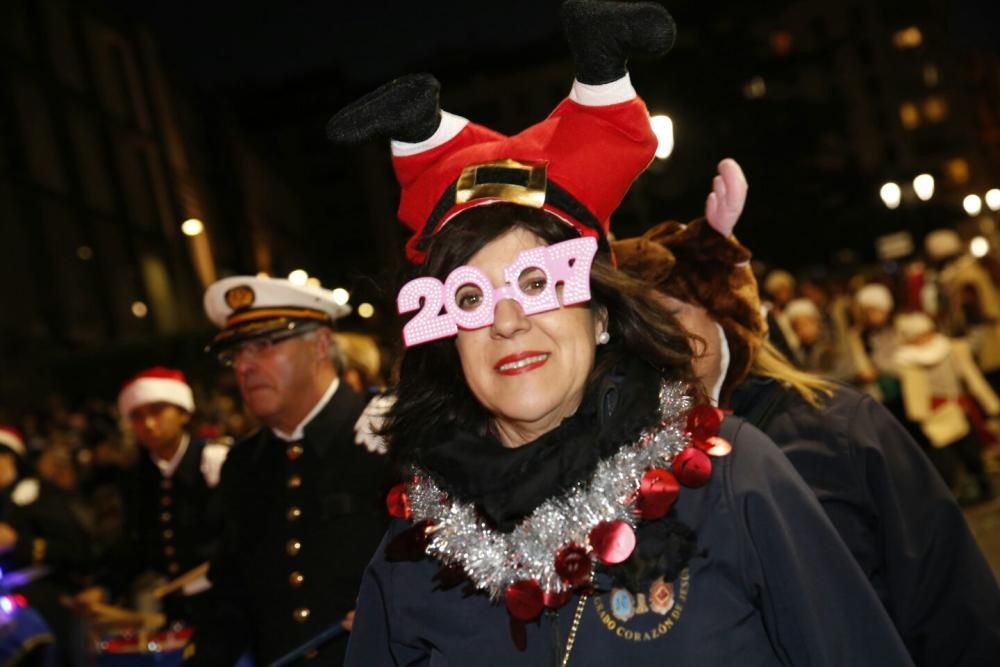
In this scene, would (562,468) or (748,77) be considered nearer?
(562,468)

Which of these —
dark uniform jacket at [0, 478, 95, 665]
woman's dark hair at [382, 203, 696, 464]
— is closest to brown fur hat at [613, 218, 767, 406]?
woman's dark hair at [382, 203, 696, 464]

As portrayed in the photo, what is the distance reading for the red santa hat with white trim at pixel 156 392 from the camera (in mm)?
6949

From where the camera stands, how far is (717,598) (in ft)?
7.36

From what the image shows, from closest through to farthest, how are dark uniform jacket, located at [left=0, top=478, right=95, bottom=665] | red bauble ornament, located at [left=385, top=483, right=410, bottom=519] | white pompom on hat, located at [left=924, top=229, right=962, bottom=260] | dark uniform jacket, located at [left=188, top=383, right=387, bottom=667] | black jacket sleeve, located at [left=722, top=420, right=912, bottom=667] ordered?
1. black jacket sleeve, located at [left=722, top=420, right=912, bottom=667]
2. red bauble ornament, located at [left=385, top=483, right=410, bottom=519]
3. dark uniform jacket, located at [left=188, top=383, right=387, bottom=667]
4. dark uniform jacket, located at [left=0, top=478, right=95, bottom=665]
5. white pompom on hat, located at [left=924, top=229, right=962, bottom=260]

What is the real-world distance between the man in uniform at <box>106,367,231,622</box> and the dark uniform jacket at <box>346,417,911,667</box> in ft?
12.8

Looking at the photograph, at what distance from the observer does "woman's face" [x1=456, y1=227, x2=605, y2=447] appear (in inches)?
97.2

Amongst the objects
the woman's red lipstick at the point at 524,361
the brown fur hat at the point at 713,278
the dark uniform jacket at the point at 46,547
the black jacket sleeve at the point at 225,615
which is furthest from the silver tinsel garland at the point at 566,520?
the dark uniform jacket at the point at 46,547

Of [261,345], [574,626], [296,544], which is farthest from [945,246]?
[574,626]

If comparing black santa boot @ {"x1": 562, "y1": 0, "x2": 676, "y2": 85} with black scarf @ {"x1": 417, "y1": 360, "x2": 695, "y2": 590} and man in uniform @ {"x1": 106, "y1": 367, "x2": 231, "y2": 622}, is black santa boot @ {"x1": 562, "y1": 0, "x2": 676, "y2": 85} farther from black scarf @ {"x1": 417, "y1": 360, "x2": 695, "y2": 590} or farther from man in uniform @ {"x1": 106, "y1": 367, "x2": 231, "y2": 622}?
man in uniform @ {"x1": 106, "y1": 367, "x2": 231, "y2": 622}

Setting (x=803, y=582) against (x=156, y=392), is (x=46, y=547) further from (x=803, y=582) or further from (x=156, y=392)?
(x=803, y=582)

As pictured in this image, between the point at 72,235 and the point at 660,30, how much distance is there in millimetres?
28783

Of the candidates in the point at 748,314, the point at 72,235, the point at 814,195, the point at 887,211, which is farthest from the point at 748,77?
the point at 748,314

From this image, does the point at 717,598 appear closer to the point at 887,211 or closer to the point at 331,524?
the point at 331,524

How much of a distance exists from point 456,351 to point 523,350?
15.8 inches
